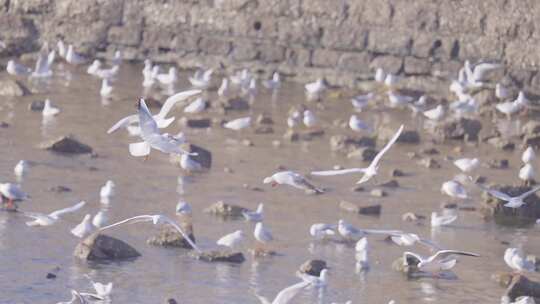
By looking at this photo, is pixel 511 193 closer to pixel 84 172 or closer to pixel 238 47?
pixel 84 172

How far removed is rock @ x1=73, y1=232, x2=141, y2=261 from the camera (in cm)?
1028

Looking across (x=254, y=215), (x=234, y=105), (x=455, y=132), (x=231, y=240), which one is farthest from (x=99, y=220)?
(x=234, y=105)

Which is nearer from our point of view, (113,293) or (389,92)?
(113,293)

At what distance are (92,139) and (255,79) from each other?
4.45 meters

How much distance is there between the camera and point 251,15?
63.5 ft

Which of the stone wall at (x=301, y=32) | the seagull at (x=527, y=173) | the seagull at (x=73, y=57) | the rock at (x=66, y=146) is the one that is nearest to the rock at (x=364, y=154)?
the seagull at (x=527, y=173)

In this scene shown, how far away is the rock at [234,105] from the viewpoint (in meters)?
17.0

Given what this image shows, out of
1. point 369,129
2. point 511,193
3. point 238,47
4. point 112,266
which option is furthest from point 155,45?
point 112,266

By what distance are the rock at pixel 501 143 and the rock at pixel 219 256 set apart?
217 inches

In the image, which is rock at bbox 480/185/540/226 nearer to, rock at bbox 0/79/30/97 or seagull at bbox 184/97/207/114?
seagull at bbox 184/97/207/114

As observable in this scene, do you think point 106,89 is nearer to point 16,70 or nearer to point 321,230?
point 16,70

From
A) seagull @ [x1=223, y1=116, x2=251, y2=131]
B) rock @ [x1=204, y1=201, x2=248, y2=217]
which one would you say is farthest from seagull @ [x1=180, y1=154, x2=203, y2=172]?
seagull @ [x1=223, y1=116, x2=251, y2=131]

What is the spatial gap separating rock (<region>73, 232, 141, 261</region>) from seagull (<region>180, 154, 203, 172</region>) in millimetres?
3108

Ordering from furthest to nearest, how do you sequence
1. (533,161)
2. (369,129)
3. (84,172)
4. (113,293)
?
(369,129) < (533,161) < (84,172) < (113,293)
